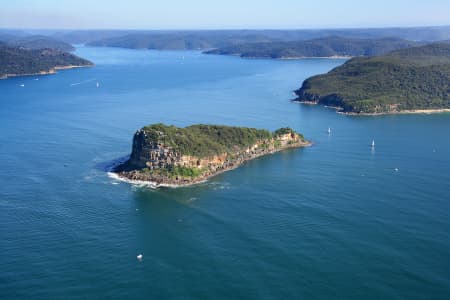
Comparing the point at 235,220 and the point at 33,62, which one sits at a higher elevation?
the point at 33,62

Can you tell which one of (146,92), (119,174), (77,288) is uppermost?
(146,92)

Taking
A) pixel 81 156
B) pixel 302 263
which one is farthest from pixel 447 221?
pixel 81 156

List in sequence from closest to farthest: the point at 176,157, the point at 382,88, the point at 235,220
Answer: the point at 235,220 → the point at 176,157 → the point at 382,88

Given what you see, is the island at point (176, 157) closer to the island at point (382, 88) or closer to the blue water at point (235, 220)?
the blue water at point (235, 220)

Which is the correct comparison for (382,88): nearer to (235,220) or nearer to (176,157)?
(176,157)

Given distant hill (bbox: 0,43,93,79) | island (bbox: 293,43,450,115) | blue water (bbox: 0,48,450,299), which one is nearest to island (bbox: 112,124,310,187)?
blue water (bbox: 0,48,450,299)

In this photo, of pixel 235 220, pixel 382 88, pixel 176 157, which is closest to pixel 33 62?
pixel 382 88

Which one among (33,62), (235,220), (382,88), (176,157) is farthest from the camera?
(33,62)

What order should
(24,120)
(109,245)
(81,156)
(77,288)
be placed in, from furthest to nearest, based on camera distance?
(24,120), (81,156), (109,245), (77,288)

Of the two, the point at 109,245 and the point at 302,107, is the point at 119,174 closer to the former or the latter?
the point at 109,245
